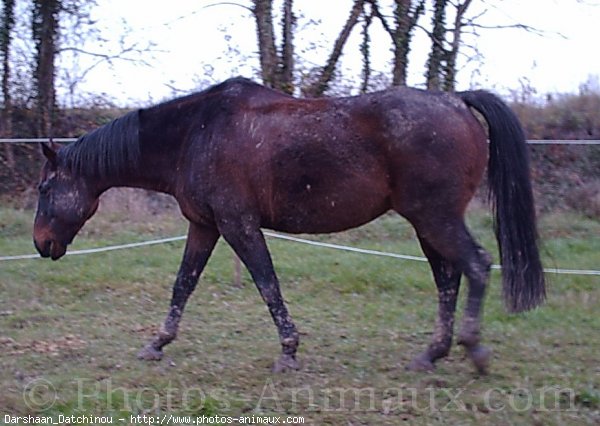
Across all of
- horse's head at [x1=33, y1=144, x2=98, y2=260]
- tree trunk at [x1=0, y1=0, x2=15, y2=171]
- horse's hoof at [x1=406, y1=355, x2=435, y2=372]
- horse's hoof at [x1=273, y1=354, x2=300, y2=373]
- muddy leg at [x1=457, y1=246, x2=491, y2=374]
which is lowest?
horse's hoof at [x1=273, y1=354, x2=300, y2=373]

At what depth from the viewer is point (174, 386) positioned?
4.62 meters

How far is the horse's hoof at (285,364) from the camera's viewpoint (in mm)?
4984

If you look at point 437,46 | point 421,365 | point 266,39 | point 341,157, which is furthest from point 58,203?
point 437,46

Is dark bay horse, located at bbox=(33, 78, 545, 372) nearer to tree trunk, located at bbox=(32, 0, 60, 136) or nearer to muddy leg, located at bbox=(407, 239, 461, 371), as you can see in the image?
muddy leg, located at bbox=(407, 239, 461, 371)

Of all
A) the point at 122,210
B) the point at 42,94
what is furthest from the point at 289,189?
the point at 42,94

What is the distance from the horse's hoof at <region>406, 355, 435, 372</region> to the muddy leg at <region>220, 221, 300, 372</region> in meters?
0.77

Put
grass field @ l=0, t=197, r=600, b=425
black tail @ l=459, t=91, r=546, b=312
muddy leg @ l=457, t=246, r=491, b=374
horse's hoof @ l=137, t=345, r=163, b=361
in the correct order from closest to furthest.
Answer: grass field @ l=0, t=197, r=600, b=425 < muddy leg @ l=457, t=246, r=491, b=374 < black tail @ l=459, t=91, r=546, b=312 < horse's hoof @ l=137, t=345, r=163, b=361

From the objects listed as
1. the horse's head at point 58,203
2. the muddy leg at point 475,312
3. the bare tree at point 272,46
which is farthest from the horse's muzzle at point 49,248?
the bare tree at point 272,46

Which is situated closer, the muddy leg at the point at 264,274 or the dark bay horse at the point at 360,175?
the dark bay horse at the point at 360,175

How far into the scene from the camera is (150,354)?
5.34m

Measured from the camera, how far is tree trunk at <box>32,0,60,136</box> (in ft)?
47.0

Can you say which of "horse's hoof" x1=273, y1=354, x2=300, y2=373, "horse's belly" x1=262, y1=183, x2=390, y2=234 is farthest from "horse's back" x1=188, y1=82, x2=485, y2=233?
"horse's hoof" x1=273, y1=354, x2=300, y2=373

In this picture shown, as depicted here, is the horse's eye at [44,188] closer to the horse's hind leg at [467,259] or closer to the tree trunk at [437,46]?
the horse's hind leg at [467,259]

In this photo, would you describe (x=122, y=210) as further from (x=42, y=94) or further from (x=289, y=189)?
(x=289, y=189)
